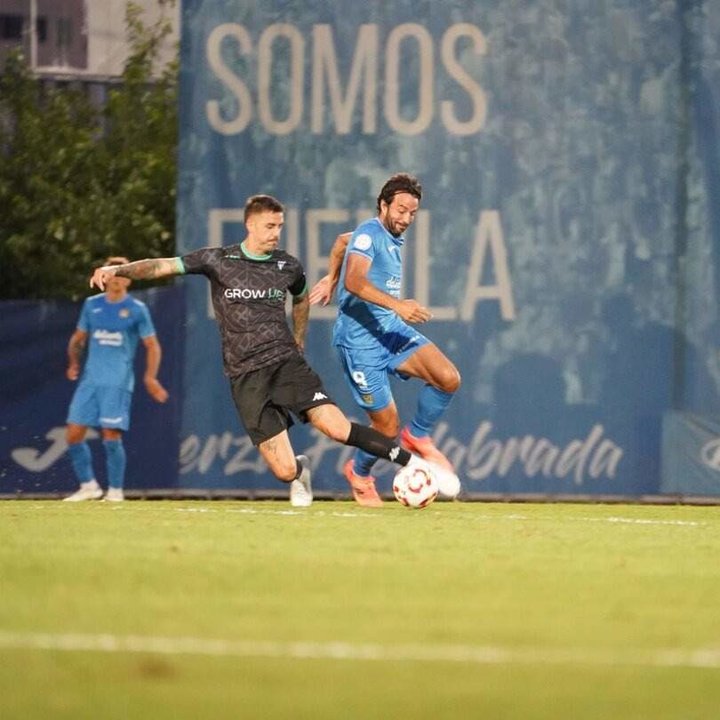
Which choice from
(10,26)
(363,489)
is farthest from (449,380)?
(10,26)

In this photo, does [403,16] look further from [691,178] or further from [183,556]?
[183,556]

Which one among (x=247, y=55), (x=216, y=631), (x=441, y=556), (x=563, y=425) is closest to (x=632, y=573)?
(x=441, y=556)

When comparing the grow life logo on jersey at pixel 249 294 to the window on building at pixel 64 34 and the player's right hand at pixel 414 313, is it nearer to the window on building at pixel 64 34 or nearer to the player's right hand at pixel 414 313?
the player's right hand at pixel 414 313

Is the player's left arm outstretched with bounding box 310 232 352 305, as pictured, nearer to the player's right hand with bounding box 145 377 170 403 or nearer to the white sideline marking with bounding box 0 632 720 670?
the player's right hand with bounding box 145 377 170 403

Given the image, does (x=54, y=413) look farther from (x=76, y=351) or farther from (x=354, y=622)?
(x=354, y=622)

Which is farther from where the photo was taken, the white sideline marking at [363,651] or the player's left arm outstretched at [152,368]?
the player's left arm outstretched at [152,368]

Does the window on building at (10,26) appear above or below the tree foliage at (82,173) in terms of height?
above

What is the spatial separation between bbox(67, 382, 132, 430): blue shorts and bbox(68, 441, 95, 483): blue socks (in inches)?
7.2

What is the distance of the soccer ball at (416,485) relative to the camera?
1150 centimetres

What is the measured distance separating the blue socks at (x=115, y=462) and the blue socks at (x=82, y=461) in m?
0.15

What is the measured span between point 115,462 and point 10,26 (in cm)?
3302

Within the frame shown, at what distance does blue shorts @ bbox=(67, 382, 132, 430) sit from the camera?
14836 mm

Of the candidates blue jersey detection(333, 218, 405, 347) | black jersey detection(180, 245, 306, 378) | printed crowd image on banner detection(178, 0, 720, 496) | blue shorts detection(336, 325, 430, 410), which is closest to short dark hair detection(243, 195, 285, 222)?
black jersey detection(180, 245, 306, 378)

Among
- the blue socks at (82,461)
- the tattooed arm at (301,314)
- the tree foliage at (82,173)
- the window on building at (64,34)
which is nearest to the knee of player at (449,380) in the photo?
the tattooed arm at (301,314)
